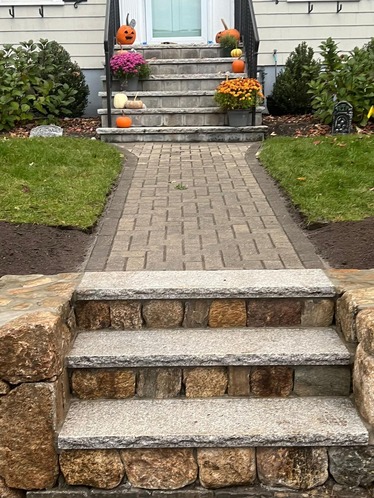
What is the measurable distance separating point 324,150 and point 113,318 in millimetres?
4032

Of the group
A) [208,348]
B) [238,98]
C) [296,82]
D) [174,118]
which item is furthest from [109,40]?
[208,348]

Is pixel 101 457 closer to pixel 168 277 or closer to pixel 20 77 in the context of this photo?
pixel 168 277

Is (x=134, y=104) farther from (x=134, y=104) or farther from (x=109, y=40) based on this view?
(x=109, y=40)

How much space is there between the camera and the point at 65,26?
9781 millimetres

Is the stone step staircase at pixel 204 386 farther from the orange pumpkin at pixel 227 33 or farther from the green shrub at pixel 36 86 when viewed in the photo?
the orange pumpkin at pixel 227 33

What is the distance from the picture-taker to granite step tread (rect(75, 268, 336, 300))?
3.19 meters

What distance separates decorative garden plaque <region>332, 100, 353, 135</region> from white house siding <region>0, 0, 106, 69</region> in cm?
→ 411

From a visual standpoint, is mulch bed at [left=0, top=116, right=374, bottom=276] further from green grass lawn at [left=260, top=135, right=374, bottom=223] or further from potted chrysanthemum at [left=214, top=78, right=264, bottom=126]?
potted chrysanthemum at [left=214, top=78, right=264, bottom=126]

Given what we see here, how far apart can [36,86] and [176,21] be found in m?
2.81

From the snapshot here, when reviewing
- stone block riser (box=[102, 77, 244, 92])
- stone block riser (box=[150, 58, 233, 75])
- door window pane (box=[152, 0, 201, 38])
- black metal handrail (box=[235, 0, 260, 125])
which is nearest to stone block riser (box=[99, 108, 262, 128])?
black metal handrail (box=[235, 0, 260, 125])

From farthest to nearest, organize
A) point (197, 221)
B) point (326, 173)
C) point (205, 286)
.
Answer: point (326, 173) → point (197, 221) → point (205, 286)

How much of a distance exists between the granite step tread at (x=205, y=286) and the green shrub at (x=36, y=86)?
5743 mm

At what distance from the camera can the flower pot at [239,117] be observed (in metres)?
8.08

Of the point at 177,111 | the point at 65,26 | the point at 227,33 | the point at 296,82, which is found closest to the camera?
the point at 177,111
